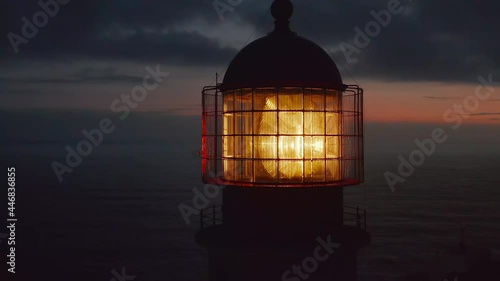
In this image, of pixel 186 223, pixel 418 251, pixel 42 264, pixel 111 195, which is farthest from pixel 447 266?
pixel 111 195

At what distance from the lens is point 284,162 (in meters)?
Answer: 7.75

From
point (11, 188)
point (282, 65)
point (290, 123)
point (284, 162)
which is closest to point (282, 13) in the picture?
point (282, 65)

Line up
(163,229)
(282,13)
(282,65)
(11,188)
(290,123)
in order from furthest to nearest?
(163,229) → (11,188) → (282,13) → (282,65) → (290,123)

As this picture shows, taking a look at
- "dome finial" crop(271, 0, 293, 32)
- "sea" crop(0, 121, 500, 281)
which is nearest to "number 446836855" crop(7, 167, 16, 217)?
"sea" crop(0, 121, 500, 281)

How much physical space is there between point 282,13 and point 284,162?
2591 mm

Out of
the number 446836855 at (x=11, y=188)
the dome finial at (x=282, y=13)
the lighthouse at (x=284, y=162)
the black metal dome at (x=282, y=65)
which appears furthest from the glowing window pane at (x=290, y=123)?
the number 446836855 at (x=11, y=188)

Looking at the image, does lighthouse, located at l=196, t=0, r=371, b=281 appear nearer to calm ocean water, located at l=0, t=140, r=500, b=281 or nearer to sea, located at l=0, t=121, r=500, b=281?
sea, located at l=0, t=121, r=500, b=281

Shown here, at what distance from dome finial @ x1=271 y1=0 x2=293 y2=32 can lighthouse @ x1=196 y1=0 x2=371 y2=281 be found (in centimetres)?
18

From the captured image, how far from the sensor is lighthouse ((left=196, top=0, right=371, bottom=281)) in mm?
7750

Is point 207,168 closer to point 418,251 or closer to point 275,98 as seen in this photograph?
point 275,98

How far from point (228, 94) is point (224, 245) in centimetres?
244

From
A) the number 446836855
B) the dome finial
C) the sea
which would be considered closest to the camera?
the dome finial

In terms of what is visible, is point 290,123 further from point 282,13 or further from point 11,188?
point 11,188

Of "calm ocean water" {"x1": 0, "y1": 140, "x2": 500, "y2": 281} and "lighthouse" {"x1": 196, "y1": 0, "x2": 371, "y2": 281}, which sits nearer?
"lighthouse" {"x1": 196, "y1": 0, "x2": 371, "y2": 281}
